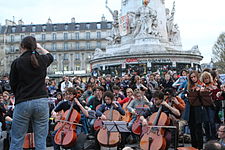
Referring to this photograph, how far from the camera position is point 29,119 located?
454 centimetres

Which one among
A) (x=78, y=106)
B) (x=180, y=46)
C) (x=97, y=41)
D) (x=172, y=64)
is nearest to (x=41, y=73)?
(x=78, y=106)

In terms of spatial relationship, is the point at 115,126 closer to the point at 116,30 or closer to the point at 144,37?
the point at 144,37

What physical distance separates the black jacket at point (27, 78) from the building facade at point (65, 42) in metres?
67.9

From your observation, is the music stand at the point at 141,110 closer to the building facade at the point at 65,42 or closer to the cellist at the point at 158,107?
the cellist at the point at 158,107

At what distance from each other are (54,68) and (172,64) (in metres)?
49.5

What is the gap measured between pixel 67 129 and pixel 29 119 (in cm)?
240

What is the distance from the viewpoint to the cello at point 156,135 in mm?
6359

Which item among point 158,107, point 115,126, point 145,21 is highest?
point 145,21

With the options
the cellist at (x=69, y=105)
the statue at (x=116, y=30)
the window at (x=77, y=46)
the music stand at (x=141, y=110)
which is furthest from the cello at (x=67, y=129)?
the window at (x=77, y=46)

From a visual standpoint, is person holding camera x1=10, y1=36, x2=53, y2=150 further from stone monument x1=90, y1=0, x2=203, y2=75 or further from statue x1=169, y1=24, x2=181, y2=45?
→ statue x1=169, y1=24, x2=181, y2=45

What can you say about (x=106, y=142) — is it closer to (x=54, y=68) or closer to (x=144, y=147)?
(x=144, y=147)

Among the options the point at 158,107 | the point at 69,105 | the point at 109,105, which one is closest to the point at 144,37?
the point at 109,105

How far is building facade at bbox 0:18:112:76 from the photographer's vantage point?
73375mm

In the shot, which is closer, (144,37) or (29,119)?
(29,119)
